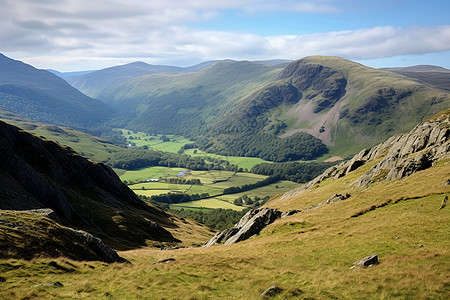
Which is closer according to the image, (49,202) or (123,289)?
(123,289)

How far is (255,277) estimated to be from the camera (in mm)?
27234

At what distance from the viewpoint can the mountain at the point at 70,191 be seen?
5978 cm

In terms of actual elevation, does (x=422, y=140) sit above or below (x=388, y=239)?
above

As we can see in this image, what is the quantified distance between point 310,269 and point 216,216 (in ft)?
439

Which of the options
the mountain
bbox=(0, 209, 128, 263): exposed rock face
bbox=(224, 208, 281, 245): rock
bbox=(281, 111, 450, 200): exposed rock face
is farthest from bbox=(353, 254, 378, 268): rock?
the mountain

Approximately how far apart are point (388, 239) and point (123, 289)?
27512mm

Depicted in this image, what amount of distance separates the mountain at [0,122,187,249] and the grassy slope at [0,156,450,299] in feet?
85.2

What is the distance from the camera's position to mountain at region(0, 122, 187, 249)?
59.8 meters

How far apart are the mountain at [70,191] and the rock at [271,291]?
4108 centimetres

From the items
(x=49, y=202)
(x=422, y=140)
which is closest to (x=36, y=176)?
(x=49, y=202)

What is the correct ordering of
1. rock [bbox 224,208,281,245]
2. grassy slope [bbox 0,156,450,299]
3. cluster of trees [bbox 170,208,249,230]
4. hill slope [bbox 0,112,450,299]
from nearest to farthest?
grassy slope [bbox 0,156,450,299], hill slope [bbox 0,112,450,299], rock [bbox 224,208,281,245], cluster of trees [bbox 170,208,249,230]

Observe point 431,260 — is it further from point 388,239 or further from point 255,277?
point 255,277

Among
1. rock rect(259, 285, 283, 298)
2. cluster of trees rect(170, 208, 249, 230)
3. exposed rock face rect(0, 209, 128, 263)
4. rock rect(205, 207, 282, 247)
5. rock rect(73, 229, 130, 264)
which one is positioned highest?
exposed rock face rect(0, 209, 128, 263)

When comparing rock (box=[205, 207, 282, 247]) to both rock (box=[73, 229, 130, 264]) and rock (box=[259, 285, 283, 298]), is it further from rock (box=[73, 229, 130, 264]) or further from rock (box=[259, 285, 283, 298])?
rock (box=[259, 285, 283, 298])
